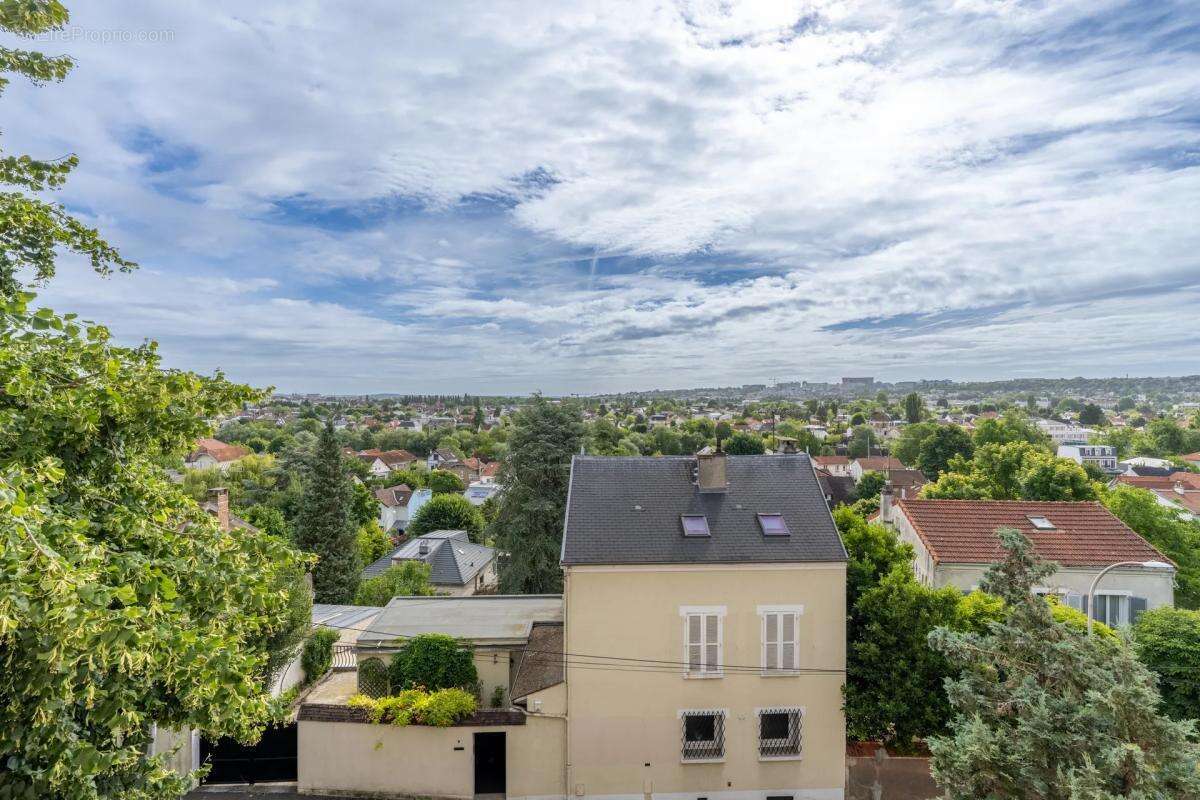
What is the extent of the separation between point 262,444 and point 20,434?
9840 cm

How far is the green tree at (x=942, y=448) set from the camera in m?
61.8

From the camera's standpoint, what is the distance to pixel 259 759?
14.9 m

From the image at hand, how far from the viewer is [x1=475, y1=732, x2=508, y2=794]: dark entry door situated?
14.9m

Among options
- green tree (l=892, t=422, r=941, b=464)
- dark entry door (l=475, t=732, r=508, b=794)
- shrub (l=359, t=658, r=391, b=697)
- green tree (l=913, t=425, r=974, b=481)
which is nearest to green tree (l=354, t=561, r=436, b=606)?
shrub (l=359, t=658, r=391, b=697)

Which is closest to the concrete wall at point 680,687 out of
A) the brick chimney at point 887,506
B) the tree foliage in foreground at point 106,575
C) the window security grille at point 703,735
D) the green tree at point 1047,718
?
the window security grille at point 703,735

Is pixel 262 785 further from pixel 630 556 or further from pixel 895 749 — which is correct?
pixel 895 749

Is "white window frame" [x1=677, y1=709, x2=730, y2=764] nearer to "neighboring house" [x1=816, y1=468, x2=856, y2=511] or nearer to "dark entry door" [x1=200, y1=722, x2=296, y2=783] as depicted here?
"dark entry door" [x1=200, y1=722, x2=296, y2=783]

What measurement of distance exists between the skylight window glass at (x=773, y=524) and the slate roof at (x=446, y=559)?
21072mm

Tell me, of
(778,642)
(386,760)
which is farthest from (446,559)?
(778,642)

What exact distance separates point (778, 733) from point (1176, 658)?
9.08 meters

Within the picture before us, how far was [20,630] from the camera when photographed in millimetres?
3752

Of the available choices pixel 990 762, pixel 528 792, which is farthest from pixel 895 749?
pixel 528 792

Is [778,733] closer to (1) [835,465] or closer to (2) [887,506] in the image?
(2) [887,506]

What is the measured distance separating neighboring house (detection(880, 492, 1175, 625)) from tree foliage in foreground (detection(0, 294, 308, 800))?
18463mm
